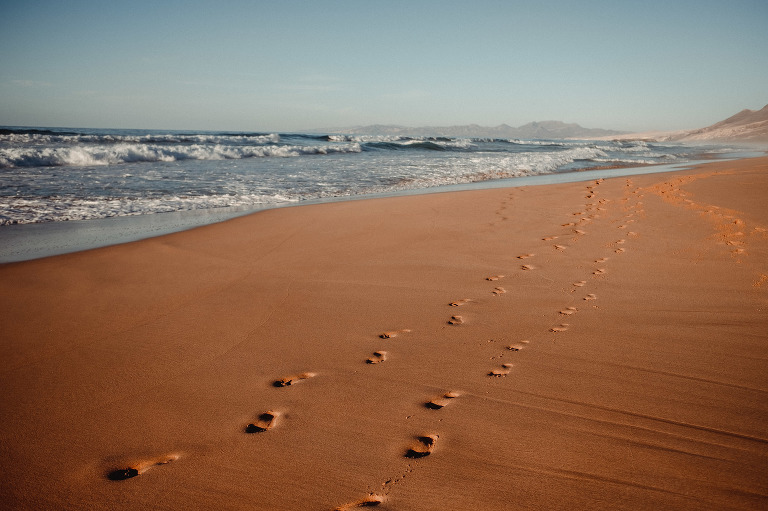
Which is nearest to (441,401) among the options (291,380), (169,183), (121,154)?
(291,380)

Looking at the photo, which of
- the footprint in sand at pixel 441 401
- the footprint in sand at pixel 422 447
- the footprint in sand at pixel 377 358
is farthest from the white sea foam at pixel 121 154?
the footprint in sand at pixel 422 447

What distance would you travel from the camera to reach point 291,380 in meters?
1.99

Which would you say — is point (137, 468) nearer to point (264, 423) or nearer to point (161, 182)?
point (264, 423)

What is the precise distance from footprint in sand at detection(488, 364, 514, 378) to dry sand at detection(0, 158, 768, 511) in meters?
→ 0.01

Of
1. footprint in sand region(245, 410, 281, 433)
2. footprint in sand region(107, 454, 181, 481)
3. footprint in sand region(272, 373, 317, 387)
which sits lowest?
footprint in sand region(107, 454, 181, 481)

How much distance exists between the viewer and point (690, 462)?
4.67ft

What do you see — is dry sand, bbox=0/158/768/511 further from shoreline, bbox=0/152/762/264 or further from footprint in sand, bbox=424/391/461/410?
shoreline, bbox=0/152/762/264

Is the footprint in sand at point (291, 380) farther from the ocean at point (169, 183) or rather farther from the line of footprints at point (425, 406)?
the ocean at point (169, 183)

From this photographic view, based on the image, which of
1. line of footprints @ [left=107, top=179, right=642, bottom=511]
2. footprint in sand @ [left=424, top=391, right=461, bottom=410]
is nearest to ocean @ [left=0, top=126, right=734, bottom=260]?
line of footprints @ [left=107, top=179, right=642, bottom=511]

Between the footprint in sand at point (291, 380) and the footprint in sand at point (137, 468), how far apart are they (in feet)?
1.71

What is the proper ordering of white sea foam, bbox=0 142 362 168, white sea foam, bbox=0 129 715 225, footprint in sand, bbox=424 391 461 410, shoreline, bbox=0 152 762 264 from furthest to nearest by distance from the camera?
white sea foam, bbox=0 142 362 168 < white sea foam, bbox=0 129 715 225 < shoreline, bbox=0 152 762 264 < footprint in sand, bbox=424 391 461 410

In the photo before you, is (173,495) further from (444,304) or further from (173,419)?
(444,304)

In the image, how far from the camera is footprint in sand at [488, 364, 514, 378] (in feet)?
6.50

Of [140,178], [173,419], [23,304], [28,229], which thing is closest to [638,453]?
[173,419]
